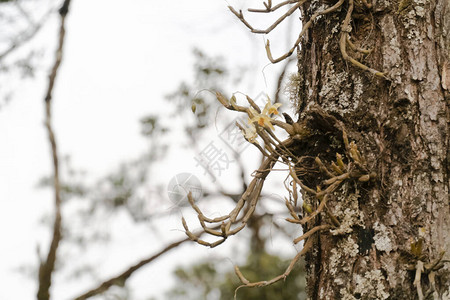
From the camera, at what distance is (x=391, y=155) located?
2.93 feet

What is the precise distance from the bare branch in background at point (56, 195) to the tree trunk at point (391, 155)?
1.59 meters

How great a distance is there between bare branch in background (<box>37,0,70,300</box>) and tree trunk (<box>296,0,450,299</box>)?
1588 millimetres

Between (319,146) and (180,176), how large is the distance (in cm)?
89

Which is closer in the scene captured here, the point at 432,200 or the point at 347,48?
the point at 432,200

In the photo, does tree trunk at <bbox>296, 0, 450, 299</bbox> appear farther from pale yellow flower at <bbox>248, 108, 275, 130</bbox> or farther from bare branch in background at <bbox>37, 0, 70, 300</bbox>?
bare branch in background at <bbox>37, 0, 70, 300</bbox>

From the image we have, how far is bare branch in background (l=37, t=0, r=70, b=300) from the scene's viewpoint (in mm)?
2184

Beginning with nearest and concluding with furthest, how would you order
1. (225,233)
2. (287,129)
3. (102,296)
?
1. (225,233)
2. (287,129)
3. (102,296)

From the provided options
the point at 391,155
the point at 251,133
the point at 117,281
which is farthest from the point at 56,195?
the point at 391,155

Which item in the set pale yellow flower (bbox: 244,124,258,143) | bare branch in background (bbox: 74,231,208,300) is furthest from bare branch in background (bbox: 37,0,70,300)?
pale yellow flower (bbox: 244,124,258,143)

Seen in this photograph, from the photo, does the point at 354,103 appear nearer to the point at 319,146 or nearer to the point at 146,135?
the point at 319,146

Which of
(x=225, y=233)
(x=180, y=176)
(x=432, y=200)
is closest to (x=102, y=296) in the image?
(x=180, y=176)

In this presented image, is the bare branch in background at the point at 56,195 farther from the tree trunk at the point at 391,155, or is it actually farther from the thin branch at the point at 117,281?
the tree trunk at the point at 391,155

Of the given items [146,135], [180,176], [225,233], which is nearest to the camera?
[225,233]

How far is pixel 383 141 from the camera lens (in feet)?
2.96
